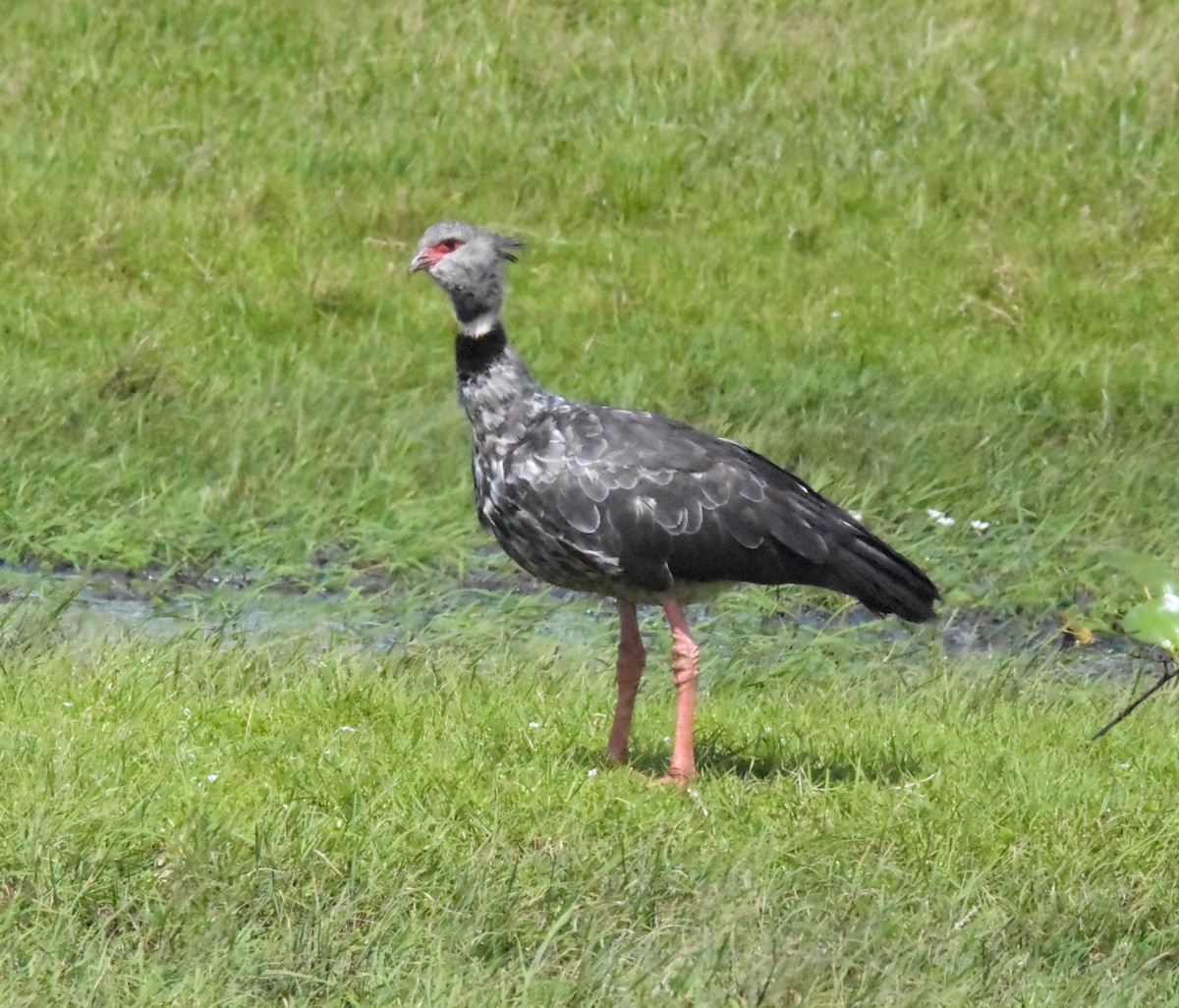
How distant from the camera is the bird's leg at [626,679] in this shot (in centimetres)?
590

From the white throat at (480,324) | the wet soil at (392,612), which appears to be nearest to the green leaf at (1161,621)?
the white throat at (480,324)

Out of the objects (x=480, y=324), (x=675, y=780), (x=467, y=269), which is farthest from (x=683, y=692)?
(x=467, y=269)

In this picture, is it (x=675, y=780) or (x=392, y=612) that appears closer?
(x=675, y=780)

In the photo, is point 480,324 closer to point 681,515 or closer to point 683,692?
point 681,515

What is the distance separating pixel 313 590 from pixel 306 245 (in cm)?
349

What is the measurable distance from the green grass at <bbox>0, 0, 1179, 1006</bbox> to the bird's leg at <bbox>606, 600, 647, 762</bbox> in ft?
0.42

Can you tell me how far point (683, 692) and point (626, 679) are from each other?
0.22 meters

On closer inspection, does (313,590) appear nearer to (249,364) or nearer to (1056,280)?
(249,364)

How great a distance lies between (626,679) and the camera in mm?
6051

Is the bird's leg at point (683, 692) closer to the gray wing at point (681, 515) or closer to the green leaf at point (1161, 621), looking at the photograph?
the gray wing at point (681, 515)

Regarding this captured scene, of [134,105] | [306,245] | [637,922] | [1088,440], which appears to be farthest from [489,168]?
[637,922]

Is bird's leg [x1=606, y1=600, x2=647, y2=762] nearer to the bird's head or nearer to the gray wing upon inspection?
the gray wing

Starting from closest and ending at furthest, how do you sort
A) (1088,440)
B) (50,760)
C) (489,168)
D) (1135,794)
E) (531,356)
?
(50,760) < (1135,794) < (1088,440) < (531,356) < (489,168)

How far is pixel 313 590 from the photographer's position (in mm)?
8055
